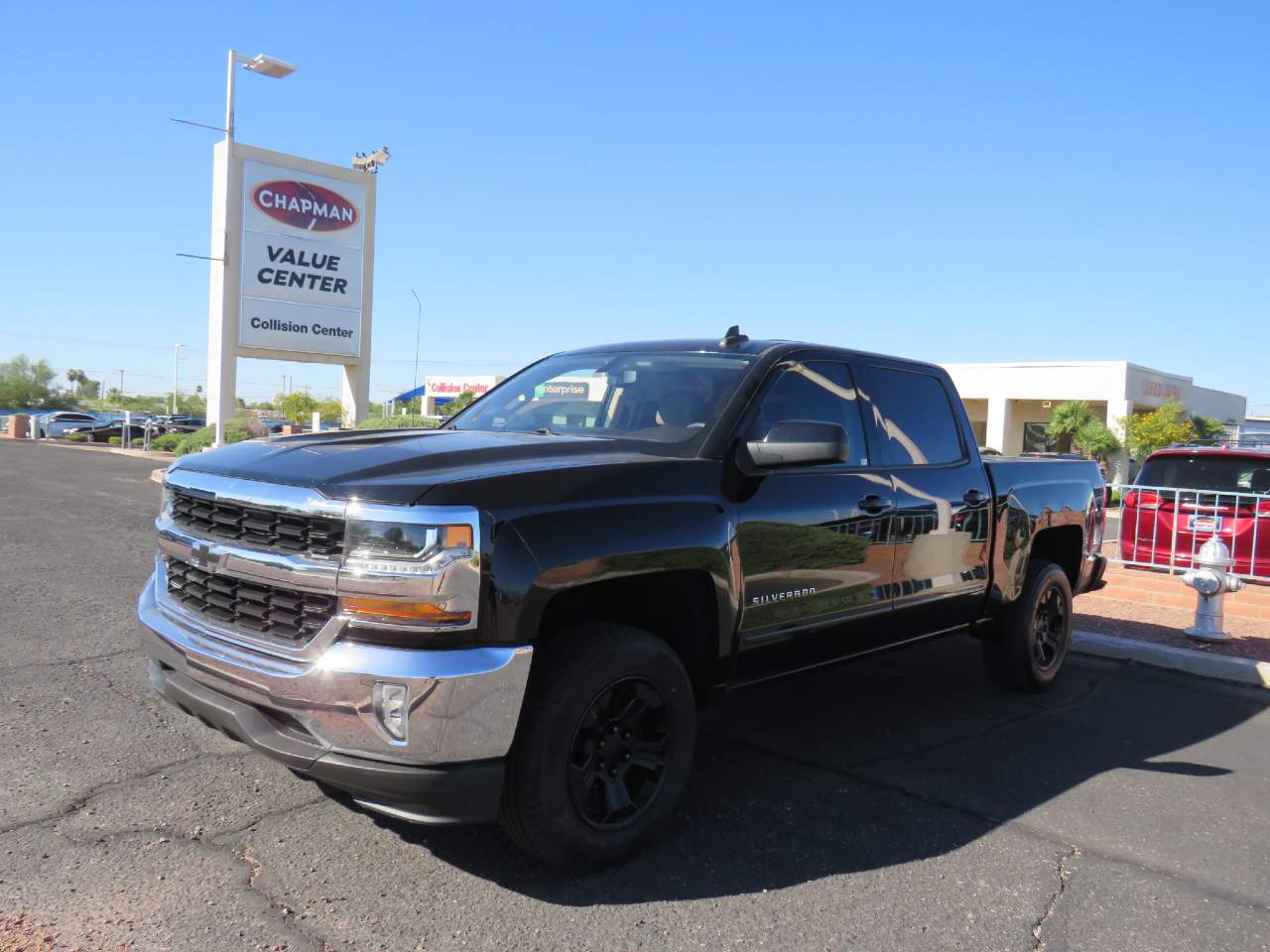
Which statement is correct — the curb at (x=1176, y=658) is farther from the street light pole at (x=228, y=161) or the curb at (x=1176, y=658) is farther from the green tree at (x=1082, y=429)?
the green tree at (x=1082, y=429)

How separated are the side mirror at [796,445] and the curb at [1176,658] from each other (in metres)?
A: 4.52

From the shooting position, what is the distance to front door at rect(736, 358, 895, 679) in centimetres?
398

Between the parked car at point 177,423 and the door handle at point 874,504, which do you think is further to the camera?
the parked car at point 177,423

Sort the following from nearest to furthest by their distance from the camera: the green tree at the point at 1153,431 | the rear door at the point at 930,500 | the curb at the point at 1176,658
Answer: the rear door at the point at 930,500 < the curb at the point at 1176,658 < the green tree at the point at 1153,431

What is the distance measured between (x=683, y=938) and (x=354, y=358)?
27443mm

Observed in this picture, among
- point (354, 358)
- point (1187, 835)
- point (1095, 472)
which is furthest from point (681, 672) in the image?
point (354, 358)

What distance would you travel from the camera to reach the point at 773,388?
14.5 feet

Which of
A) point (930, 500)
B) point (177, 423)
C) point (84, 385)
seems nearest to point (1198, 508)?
point (930, 500)

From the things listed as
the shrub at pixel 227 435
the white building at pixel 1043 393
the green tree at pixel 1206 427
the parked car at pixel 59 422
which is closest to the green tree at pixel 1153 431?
the white building at pixel 1043 393

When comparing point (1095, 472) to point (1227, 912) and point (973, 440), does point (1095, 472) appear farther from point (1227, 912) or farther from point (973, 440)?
point (1227, 912)

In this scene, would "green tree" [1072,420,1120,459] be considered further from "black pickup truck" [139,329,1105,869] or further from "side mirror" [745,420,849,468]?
"side mirror" [745,420,849,468]

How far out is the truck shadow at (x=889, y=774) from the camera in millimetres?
3574

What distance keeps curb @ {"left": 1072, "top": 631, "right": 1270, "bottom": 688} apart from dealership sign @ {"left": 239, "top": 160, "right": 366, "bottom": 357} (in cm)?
2380

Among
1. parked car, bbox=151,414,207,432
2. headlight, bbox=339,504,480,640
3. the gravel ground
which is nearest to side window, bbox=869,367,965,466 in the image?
headlight, bbox=339,504,480,640
